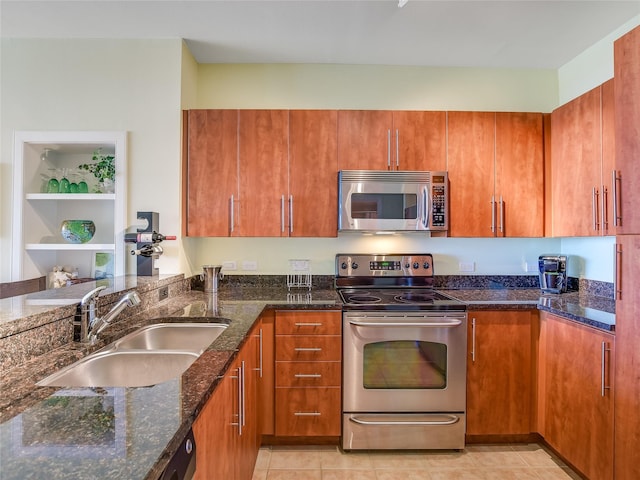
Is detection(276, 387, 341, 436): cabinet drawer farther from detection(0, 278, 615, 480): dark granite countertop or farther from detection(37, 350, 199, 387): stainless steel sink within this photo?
detection(37, 350, 199, 387): stainless steel sink

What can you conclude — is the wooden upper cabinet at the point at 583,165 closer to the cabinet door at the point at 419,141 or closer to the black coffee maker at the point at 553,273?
the black coffee maker at the point at 553,273

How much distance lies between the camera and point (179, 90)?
2.46 meters

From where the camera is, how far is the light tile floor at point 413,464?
1982 mm

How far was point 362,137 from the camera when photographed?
253 centimetres

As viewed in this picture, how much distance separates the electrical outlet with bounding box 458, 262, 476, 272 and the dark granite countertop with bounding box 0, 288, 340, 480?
214 centimetres

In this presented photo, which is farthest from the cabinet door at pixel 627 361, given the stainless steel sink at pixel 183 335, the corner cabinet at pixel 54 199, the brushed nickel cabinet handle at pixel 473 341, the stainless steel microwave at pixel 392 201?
the corner cabinet at pixel 54 199

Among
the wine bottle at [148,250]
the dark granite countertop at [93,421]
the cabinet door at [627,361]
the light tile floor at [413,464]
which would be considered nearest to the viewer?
the dark granite countertop at [93,421]

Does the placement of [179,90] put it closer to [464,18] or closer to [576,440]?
[464,18]

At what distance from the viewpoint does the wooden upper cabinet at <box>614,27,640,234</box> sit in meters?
1.56

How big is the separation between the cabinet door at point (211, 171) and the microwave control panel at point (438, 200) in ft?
4.58

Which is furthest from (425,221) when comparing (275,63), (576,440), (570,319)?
(275,63)

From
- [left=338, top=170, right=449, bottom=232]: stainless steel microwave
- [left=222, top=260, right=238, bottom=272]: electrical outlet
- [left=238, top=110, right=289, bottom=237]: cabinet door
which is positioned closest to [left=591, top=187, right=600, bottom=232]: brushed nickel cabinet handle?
[left=338, top=170, right=449, bottom=232]: stainless steel microwave

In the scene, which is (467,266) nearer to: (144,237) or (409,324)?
(409,324)

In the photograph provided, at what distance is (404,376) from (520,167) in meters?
1.69
